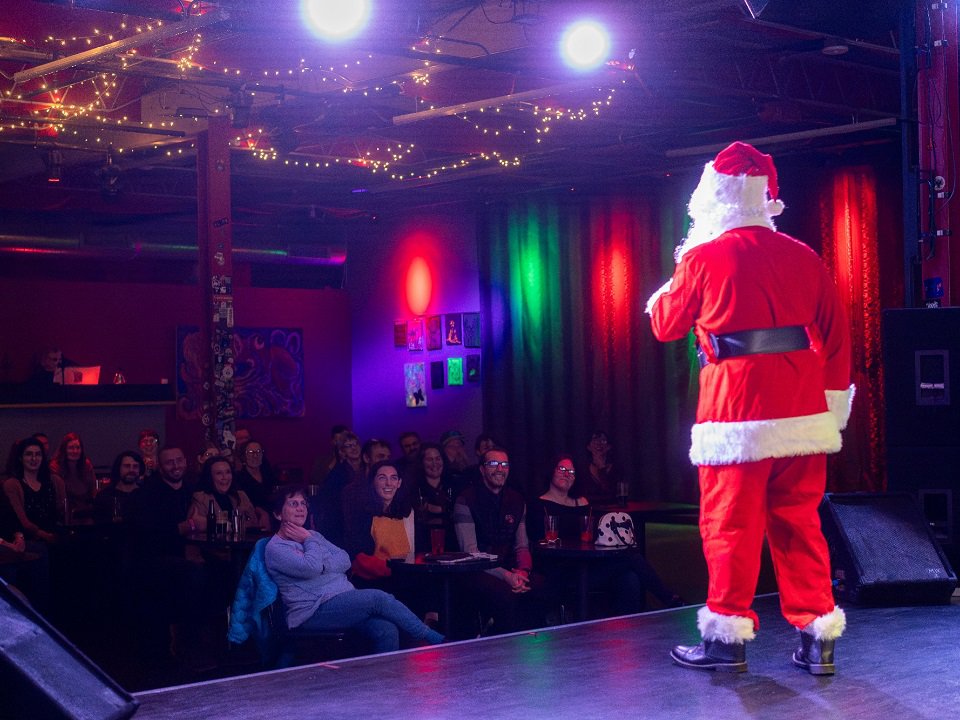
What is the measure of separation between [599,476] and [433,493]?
2216 millimetres

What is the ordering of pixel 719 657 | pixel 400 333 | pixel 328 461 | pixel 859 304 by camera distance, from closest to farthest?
1. pixel 719 657
2. pixel 328 461
3. pixel 859 304
4. pixel 400 333

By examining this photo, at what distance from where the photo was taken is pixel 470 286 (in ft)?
42.8

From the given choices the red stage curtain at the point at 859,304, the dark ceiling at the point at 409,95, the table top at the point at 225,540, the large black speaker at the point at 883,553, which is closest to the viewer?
the large black speaker at the point at 883,553

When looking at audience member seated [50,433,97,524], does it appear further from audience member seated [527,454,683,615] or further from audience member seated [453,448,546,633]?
audience member seated [527,454,683,615]

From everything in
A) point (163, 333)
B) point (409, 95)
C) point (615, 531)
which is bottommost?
point (615, 531)

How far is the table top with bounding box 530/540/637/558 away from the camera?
589 centimetres

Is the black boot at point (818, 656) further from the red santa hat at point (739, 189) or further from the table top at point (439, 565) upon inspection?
the table top at point (439, 565)

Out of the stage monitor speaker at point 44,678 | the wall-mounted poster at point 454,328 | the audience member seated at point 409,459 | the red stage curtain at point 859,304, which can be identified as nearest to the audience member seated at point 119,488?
the audience member seated at point 409,459

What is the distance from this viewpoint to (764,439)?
11.0 ft

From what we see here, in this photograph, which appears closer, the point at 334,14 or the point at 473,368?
the point at 334,14

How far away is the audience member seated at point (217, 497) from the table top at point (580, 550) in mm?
1786

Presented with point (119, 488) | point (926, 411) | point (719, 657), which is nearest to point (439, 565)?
point (926, 411)

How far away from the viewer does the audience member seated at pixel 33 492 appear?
730 centimetres

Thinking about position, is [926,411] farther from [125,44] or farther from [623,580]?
[125,44]
